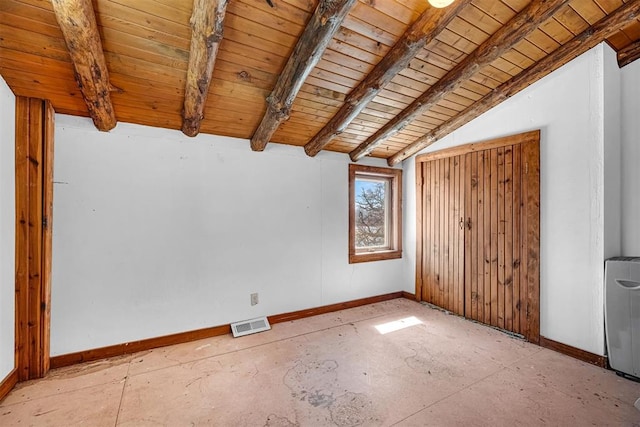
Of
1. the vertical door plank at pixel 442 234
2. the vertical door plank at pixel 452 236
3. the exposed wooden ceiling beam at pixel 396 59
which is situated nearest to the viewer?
the exposed wooden ceiling beam at pixel 396 59

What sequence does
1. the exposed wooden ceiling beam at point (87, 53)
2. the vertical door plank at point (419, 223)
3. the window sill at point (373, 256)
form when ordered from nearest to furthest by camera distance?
the exposed wooden ceiling beam at point (87, 53) → the window sill at point (373, 256) → the vertical door plank at point (419, 223)

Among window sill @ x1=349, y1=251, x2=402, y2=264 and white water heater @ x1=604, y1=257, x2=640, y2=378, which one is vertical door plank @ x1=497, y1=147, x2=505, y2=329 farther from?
window sill @ x1=349, y1=251, x2=402, y2=264

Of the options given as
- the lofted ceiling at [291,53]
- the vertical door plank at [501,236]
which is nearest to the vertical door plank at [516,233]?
the vertical door plank at [501,236]

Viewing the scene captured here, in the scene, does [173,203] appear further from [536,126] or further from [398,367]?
[536,126]

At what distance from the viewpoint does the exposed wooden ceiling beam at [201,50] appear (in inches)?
61.8

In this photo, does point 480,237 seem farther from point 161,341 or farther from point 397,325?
point 161,341

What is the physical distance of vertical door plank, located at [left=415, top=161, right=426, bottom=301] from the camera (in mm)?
3895

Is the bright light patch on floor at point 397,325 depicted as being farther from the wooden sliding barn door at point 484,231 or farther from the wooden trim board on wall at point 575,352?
the wooden trim board on wall at point 575,352

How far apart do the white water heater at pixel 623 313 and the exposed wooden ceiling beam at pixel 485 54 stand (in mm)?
1895

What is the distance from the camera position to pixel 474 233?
3.26 meters

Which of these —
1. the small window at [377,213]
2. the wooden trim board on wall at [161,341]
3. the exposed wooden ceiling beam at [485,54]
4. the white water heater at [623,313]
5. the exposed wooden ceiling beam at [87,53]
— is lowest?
the wooden trim board on wall at [161,341]

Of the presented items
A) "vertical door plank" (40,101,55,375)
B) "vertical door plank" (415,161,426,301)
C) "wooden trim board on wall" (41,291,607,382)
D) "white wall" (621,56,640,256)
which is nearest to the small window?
"vertical door plank" (415,161,426,301)

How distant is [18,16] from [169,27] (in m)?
0.77

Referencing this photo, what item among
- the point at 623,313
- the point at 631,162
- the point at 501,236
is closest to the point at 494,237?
the point at 501,236
